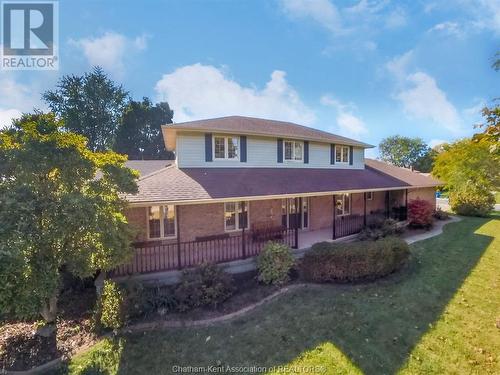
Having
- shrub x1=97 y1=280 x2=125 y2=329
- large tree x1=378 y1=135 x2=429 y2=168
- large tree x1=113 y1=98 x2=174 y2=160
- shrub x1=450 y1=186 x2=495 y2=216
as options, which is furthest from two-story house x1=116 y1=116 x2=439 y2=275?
large tree x1=378 y1=135 x2=429 y2=168

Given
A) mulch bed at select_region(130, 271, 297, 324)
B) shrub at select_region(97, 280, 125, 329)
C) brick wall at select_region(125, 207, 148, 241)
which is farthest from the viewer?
brick wall at select_region(125, 207, 148, 241)

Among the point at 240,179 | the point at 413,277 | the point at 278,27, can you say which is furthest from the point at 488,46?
the point at 278,27

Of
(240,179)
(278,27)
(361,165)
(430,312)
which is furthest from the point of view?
(361,165)

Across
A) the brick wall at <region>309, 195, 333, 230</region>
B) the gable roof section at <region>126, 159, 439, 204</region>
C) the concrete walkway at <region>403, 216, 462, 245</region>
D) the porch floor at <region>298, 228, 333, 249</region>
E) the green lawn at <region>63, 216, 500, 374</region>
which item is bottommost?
the green lawn at <region>63, 216, 500, 374</region>

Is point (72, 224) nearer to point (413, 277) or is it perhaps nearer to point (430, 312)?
point (430, 312)

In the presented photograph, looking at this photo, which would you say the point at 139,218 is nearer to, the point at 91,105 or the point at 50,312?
the point at 50,312

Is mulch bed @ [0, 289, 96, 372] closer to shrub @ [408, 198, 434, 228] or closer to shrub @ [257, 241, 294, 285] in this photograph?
shrub @ [257, 241, 294, 285]
